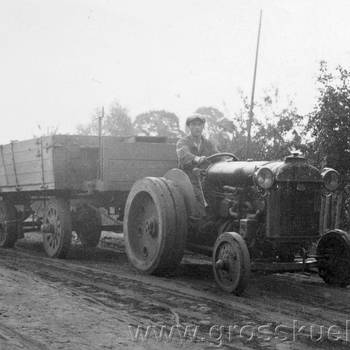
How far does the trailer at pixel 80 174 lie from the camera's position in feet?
27.7

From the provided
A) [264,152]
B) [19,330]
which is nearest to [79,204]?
[19,330]

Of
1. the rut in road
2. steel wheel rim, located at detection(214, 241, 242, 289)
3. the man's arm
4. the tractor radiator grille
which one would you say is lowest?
the rut in road

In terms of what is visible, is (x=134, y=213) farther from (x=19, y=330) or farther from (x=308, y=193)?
(x=19, y=330)

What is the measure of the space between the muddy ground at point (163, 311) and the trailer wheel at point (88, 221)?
5.68 feet

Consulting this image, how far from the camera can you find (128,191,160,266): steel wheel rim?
6988mm

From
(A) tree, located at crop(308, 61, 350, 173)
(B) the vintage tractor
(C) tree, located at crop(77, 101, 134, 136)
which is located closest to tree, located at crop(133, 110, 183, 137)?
(C) tree, located at crop(77, 101, 134, 136)

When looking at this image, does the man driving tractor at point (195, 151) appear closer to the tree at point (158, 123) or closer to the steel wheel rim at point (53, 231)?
the steel wheel rim at point (53, 231)

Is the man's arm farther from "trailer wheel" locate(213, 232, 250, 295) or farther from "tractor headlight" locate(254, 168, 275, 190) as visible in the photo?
"trailer wheel" locate(213, 232, 250, 295)

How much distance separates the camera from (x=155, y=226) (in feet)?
22.8

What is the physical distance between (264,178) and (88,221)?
423cm

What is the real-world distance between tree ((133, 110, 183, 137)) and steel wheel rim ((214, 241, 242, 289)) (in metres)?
38.0

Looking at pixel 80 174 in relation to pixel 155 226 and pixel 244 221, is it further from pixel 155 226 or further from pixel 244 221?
pixel 244 221

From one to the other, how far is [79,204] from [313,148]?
185 inches

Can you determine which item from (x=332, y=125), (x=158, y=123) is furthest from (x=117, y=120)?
(x=332, y=125)
